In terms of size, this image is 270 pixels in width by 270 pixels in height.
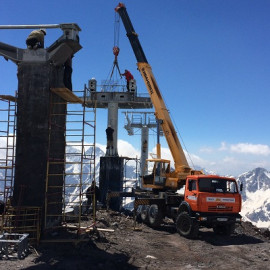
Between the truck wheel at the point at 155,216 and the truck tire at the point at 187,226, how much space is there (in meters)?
1.79

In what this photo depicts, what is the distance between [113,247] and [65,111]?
5847 millimetres

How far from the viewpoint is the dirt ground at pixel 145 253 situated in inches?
402

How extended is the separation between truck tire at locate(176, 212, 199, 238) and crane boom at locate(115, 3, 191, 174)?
12.1 feet

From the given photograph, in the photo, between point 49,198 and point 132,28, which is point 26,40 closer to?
point 49,198

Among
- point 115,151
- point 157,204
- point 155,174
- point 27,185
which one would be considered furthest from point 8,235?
point 115,151

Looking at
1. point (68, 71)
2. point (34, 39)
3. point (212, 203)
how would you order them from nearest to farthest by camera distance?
point (34, 39), point (68, 71), point (212, 203)

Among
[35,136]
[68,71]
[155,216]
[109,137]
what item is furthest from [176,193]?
[109,137]

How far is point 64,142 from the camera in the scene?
14211mm

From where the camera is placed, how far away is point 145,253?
1229 cm

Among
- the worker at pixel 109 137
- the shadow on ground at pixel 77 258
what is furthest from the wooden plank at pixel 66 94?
the worker at pixel 109 137

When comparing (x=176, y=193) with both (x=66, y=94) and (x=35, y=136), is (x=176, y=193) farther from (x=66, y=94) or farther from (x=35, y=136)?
(x=35, y=136)

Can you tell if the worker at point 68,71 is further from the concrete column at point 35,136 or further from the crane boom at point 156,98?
the crane boom at point 156,98

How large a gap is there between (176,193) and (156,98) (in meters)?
5.91

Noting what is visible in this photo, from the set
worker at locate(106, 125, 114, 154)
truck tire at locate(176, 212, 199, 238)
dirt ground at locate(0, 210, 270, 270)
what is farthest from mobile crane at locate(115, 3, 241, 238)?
worker at locate(106, 125, 114, 154)
